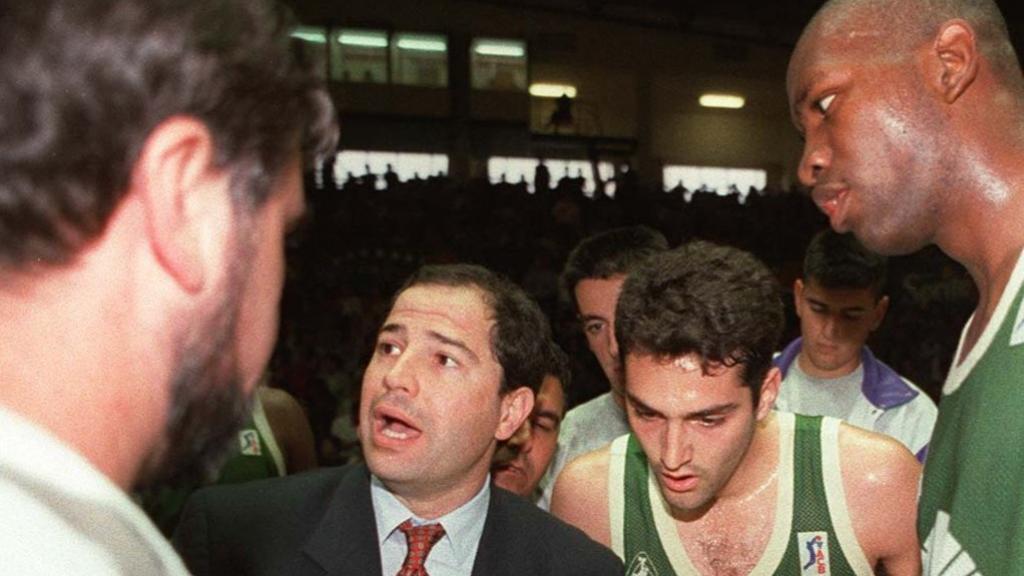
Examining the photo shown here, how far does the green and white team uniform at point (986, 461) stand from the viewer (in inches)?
59.0

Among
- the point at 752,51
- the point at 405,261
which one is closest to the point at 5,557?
the point at 405,261

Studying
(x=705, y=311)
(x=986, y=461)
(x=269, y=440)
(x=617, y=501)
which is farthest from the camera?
(x=269, y=440)

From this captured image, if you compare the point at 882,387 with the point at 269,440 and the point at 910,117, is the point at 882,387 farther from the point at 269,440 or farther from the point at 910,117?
the point at 910,117

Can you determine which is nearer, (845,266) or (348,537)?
(348,537)

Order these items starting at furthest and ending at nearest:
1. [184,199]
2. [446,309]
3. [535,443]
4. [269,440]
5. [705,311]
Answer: [269,440] → [535,443] → [705,311] → [446,309] → [184,199]

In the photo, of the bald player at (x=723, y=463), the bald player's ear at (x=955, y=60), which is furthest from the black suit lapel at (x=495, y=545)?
the bald player's ear at (x=955, y=60)

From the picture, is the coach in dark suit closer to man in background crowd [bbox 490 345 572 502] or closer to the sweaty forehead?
the sweaty forehead

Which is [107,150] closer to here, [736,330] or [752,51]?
[736,330]

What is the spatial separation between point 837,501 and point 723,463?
13.4 inches

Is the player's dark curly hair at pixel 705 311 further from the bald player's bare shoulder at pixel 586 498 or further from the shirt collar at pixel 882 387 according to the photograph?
the shirt collar at pixel 882 387

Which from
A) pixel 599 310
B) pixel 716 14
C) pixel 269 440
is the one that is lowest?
pixel 269 440

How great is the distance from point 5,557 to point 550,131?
1709cm

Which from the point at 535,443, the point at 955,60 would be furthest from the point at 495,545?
the point at 955,60

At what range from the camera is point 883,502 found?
2.50 metres
